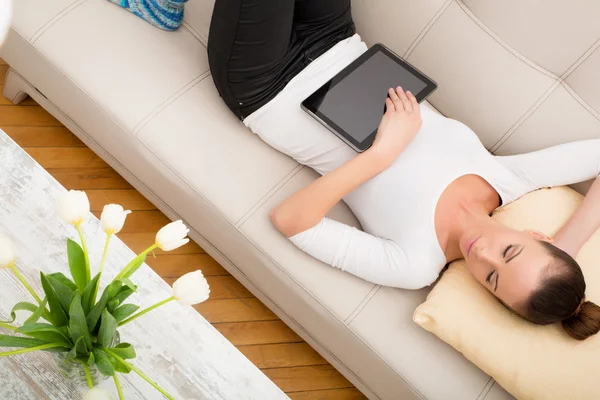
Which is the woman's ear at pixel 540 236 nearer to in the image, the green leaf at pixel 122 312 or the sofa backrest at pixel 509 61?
the sofa backrest at pixel 509 61

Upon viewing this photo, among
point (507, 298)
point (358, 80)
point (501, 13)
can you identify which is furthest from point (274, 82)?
point (507, 298)

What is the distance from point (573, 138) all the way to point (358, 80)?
1.73 ft

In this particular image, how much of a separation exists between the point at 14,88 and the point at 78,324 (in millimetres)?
1136

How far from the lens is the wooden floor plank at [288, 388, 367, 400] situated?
161 cm

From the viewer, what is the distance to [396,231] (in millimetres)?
1270

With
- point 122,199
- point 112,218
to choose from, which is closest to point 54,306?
point 112,218

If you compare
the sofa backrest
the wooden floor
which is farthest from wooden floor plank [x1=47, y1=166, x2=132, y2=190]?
the sofa backrest

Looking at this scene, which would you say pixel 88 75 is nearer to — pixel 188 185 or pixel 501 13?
pixel 188 185

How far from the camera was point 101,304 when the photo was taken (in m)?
0.78

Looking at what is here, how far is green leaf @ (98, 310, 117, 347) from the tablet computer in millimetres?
689

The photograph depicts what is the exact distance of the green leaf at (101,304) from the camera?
0.78m

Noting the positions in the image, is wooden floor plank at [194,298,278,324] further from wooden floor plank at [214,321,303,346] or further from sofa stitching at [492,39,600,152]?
sofa stitching at [492,39,600,152]

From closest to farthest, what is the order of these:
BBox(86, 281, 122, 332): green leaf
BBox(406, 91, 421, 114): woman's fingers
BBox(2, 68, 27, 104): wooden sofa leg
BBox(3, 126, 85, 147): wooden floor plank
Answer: BBox(86, 281, 122, 332): green leaf < BBox(406, 91, 421, 114): woman's fingers < BBox(2, 68, 27, 104): wooden sofa leg < BBox(3, 126, 85, 147): wooden floor plank

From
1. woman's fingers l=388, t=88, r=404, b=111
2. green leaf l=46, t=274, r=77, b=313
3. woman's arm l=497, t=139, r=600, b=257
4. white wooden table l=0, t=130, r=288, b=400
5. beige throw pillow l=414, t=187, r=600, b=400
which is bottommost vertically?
white wooden table l=0, t=130, r=288, b=400
